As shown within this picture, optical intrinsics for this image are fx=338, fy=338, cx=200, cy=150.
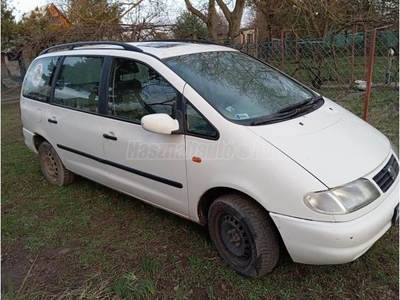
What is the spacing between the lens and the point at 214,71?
109 inches

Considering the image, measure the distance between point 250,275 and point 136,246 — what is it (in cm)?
104

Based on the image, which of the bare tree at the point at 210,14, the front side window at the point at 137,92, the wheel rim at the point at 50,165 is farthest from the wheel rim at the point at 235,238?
the bare tree at the point at 210,14

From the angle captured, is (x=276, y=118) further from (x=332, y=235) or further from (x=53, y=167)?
(x=53, y=167)

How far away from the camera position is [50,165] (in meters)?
4.24

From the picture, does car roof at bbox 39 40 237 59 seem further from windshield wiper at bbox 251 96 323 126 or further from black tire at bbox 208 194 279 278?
black tire at bbox 208 194 279 278

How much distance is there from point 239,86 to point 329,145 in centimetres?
87

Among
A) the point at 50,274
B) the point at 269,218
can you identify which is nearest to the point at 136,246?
the point at 50,274

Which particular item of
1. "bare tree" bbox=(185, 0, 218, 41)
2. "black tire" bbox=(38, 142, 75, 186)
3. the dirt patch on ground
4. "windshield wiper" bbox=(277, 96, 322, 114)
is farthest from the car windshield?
"bare tree" bbox=(185, 0, 218, 41)

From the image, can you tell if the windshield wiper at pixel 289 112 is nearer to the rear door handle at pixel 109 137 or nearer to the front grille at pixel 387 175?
the front grille at pixel 387 175

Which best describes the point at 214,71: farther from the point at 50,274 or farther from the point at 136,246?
the point at 50,274

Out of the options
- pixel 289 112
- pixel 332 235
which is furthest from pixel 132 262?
pixel 289 112

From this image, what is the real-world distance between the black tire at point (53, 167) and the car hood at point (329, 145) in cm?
269

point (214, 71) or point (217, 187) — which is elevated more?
point (214, 71)

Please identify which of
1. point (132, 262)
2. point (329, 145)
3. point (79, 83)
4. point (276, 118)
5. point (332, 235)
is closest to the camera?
point (332, 235)
